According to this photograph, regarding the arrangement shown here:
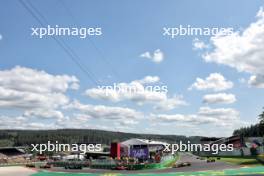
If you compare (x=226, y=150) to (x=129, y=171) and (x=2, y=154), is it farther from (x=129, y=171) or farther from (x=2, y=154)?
(x=2, y=154)

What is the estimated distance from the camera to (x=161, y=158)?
206 feet

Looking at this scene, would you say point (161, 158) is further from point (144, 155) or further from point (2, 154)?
point (2, 154)

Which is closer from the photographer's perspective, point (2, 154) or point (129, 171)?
point (129, 171)

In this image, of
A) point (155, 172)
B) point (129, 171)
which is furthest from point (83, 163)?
point (155, 172)

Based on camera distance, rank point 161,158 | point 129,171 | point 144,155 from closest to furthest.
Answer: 1. point 129,171
2. point 161,158
3. point 144,155

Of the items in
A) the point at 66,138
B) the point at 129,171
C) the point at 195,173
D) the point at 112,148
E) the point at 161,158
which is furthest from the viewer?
the point at 66,138

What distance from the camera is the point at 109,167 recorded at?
56562mm

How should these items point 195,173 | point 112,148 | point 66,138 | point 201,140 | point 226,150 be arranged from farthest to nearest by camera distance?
point 201,140 < point 66,138 < point 226,150 < point 112,148 < point 195,173

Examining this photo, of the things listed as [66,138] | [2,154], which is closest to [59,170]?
[66,138]

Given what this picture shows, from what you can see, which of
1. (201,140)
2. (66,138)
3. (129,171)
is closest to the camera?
(129,171)

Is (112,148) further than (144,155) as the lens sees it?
Yes

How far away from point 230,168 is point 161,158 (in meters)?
11.2

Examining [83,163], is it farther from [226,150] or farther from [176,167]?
[226,150]

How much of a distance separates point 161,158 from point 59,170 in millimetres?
15843
